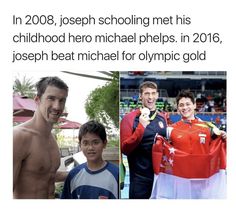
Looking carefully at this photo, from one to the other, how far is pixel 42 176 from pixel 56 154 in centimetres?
29

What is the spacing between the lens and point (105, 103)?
Answer: 842 centimetres

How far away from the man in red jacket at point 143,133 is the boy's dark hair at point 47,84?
798 mm

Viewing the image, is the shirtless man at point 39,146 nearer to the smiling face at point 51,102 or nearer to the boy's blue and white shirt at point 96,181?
the smiling face at point 51,102

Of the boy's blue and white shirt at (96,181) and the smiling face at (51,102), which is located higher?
the smiling face at (51,102)

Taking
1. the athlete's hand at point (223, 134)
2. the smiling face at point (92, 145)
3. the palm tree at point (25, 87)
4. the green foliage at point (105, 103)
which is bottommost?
the smiling face at point (92, 145)

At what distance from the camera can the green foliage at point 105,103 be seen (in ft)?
27.5

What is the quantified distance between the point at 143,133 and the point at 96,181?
76 centimetres

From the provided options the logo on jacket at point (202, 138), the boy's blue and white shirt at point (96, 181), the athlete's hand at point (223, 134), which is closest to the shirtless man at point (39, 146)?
the boy's blue and white shirt at point (96, 181)

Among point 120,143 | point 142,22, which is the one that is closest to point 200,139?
point 120,143

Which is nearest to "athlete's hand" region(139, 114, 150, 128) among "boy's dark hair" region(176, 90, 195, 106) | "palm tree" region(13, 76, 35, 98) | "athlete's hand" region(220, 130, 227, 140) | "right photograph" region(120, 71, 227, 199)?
"right photograph" region(120, 71, 227, 199)

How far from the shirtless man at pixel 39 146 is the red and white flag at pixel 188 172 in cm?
111

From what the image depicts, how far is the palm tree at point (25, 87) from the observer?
8.34m

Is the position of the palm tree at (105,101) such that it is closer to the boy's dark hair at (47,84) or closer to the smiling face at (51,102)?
the boy's dark hair at (47,84)

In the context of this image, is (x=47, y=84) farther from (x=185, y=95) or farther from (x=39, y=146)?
Answer: (x=185, y=95)
